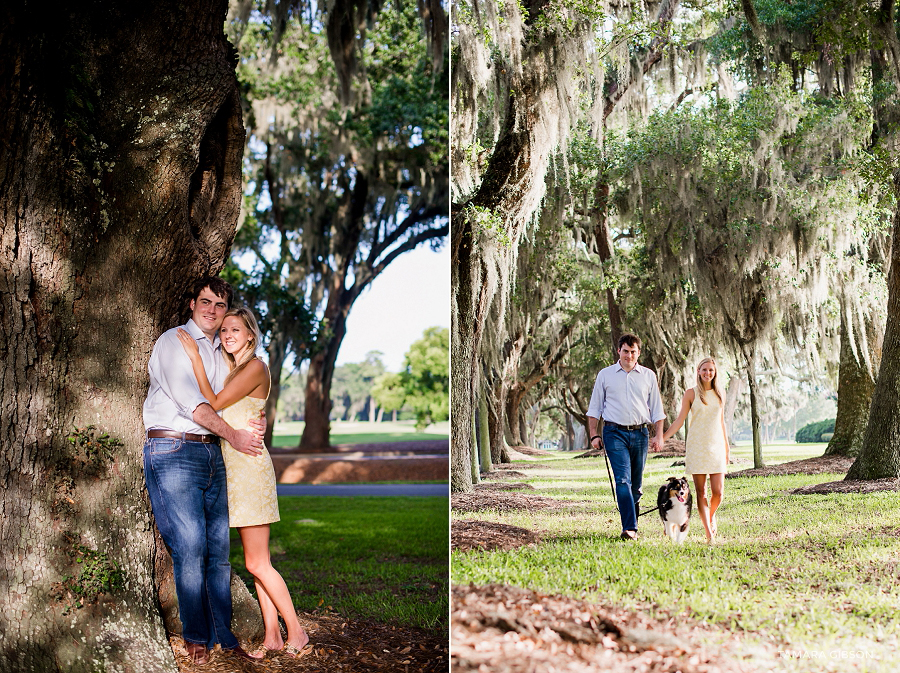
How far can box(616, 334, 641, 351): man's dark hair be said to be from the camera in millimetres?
3808

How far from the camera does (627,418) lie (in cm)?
378

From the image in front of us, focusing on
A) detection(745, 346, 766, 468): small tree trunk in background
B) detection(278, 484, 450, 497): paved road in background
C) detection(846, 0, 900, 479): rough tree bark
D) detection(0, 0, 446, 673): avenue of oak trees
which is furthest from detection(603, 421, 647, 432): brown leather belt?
detection(278, 484, 450, 497): paved road in background

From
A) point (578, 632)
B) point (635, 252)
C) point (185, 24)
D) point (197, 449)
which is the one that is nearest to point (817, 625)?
point (578, 632)

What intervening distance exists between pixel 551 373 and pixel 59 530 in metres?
2.69

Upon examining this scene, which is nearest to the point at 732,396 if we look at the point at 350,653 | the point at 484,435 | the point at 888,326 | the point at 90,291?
the point at 888,326

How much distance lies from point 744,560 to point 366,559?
4021mm

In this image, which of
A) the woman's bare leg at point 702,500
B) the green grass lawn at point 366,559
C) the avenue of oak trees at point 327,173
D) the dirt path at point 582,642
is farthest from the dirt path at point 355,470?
the dirt path at point 582,642

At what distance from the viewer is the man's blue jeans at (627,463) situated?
3.68 m

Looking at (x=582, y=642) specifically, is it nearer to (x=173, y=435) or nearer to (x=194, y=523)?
(x=194, y=523)

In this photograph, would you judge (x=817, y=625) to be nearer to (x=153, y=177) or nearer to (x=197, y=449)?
(x=197, y=449)

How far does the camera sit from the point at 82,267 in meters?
3.58

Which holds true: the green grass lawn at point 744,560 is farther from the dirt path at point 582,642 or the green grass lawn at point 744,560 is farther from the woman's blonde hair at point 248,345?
the woman's blonde hair at point 248,345

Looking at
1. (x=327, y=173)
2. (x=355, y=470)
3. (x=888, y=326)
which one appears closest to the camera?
(x=888, y=326)

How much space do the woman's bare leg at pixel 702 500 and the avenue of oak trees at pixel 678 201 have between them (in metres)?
0.35
